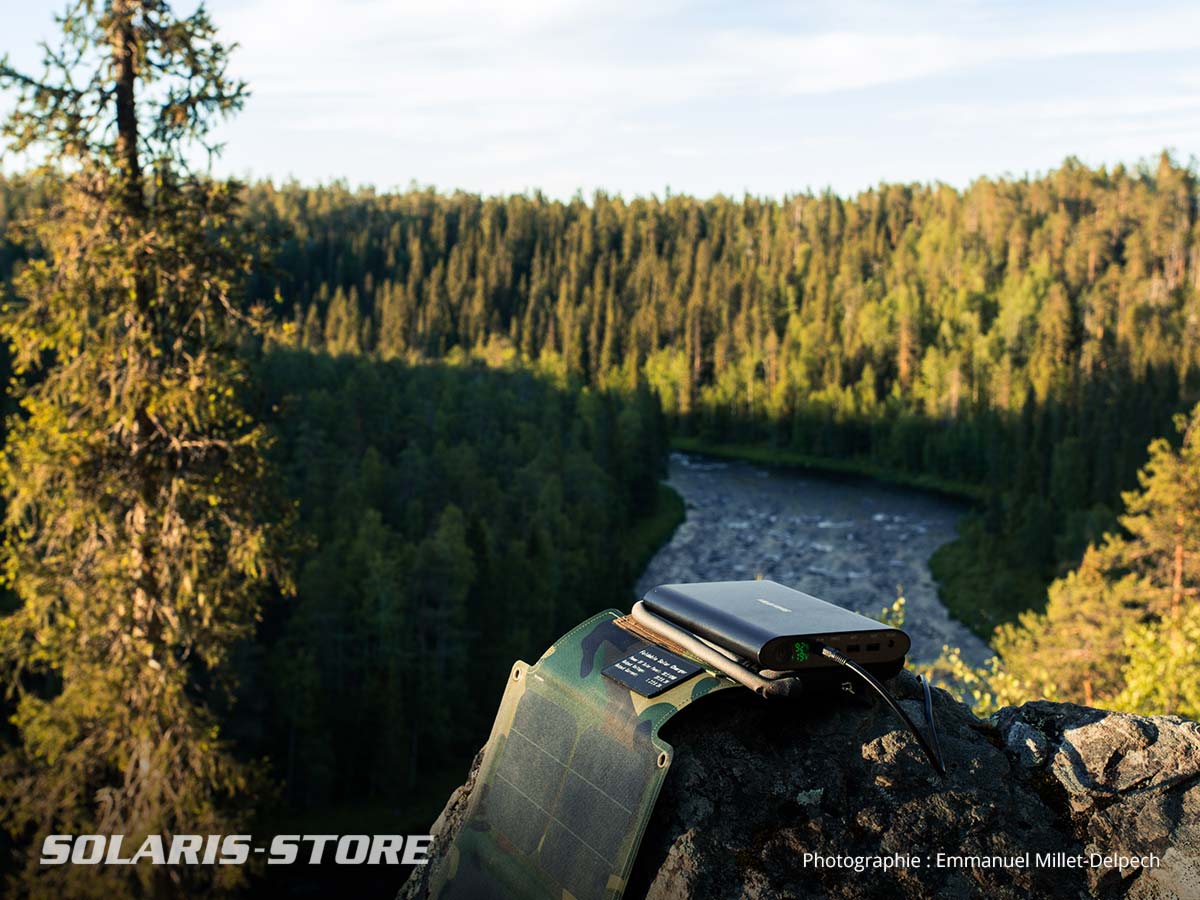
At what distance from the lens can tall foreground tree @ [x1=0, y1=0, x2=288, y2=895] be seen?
10531 millimetres

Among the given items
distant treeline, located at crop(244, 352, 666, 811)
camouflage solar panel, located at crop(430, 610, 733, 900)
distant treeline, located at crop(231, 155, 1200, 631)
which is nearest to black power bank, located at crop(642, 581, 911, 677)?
camouflage solar panel, located at crop(430, 610, 733, 900)

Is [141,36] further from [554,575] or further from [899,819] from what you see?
[554,575]

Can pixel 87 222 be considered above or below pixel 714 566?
above

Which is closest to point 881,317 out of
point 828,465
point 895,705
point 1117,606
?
point 828,465

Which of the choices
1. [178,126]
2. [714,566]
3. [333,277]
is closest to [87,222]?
[178,126]

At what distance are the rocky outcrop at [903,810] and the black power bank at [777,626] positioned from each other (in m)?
0.27

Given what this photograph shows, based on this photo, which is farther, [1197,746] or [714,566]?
[714,566]

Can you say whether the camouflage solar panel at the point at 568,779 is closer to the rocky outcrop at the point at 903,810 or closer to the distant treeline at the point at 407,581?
the rocky outcrop at the point at 903,810

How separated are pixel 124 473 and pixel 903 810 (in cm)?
929

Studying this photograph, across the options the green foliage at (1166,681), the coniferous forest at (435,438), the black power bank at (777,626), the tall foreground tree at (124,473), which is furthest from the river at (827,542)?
the black power bank at (777,626)

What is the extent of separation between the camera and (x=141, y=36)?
10.9 meters

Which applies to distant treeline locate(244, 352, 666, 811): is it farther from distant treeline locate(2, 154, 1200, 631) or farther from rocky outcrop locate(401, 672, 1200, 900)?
distant treeline locate(2, 154, 1200, 631)

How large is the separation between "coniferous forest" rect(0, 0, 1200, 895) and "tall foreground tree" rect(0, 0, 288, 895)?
42mm

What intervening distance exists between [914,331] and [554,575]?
92358mm
